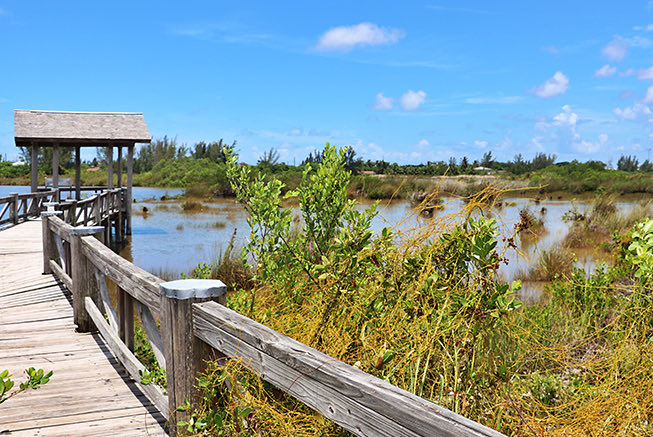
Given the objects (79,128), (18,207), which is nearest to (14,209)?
(18,207)

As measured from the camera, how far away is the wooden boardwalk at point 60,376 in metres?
3.33

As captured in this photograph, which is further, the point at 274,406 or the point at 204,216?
the point at 204,216

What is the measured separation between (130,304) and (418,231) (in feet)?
8.16

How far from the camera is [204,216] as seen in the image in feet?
89.8

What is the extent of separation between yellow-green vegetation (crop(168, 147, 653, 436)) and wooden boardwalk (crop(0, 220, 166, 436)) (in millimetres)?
996

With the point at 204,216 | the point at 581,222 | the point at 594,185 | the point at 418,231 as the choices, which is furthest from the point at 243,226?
the point at 594,185

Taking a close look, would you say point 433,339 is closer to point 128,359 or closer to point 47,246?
point 128,359

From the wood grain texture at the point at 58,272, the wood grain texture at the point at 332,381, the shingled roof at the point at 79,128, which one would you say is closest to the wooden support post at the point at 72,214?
the wood grain texture at the point at 58,272

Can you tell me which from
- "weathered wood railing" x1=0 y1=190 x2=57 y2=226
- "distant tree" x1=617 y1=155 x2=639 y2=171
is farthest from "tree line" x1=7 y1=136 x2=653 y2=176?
"weathered wood railing" x1=0 y1=190 x2=57 y2=226

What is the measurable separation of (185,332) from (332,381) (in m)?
1.17

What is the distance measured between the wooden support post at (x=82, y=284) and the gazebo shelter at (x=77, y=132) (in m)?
15.7

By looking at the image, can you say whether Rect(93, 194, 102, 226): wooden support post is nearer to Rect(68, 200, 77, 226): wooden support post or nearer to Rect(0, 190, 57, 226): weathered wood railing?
Rect(0, 190, 57, 226): weathered wood railing

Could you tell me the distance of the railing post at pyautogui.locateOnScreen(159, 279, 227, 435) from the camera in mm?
2762

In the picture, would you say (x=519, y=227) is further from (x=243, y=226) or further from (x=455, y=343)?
(x=243, y=226)
